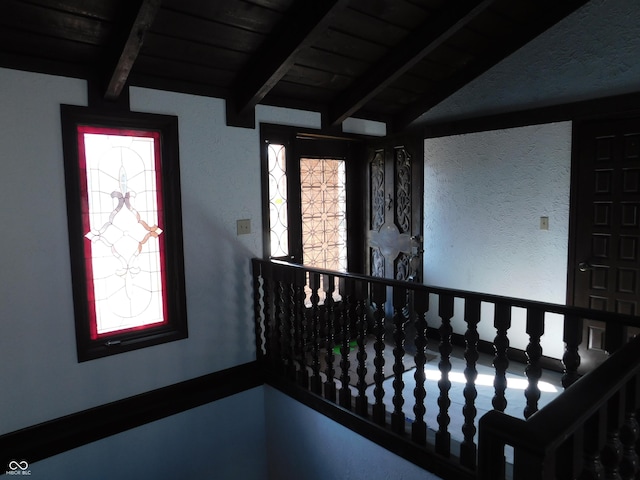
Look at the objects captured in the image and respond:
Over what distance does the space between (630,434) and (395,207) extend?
114 inches

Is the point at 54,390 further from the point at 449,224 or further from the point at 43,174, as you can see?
the point at 449,224

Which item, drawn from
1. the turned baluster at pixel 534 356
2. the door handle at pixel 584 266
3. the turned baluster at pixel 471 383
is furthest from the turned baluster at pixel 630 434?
the door handle at pixel 584 266

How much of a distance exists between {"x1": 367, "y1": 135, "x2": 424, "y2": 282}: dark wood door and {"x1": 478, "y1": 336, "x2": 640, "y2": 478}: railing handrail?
271cm

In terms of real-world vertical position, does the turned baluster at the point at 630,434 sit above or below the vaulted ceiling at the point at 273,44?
below

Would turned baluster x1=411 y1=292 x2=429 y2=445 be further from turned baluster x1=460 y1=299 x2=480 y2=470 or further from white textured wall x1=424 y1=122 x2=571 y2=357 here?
white textured wall x1=424 y1=122 x2=571 y2=357

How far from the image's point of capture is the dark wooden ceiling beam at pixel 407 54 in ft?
8.84

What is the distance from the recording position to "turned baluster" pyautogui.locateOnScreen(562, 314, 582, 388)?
1722 millimetres

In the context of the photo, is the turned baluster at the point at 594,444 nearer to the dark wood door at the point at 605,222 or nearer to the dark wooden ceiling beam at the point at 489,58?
the dark wood door at the point at 605,222

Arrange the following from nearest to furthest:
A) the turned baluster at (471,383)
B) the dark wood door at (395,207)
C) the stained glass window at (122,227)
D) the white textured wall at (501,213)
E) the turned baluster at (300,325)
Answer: the turned baluster at (471,383)
the stained glass window at (122,227)
the turned baluster at (300,325)
the white textured wall at (501,213)
the dark wood door at (395,207)

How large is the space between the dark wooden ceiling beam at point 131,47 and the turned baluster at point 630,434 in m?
2.29

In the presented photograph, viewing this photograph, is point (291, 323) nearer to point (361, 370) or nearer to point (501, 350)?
point (361, 370)

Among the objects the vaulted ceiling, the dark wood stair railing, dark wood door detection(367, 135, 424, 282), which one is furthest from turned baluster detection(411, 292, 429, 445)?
the vaulted ceiling

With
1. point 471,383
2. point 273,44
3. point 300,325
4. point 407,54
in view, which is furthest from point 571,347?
point 273,44

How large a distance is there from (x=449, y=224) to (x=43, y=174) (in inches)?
126
